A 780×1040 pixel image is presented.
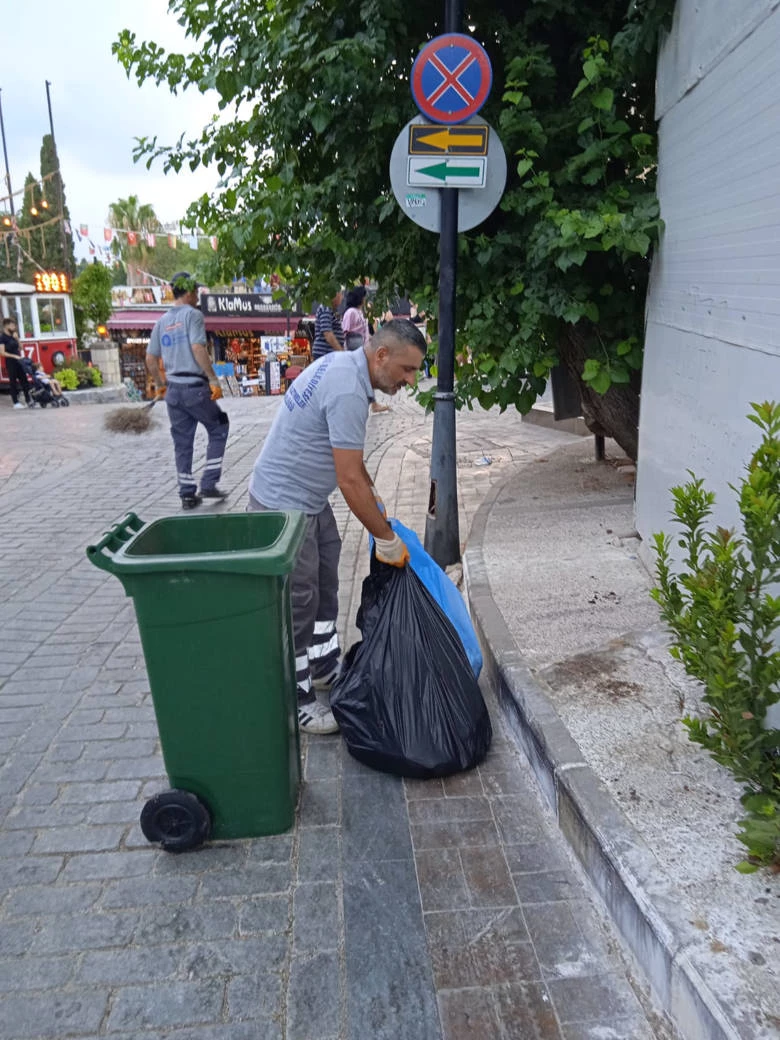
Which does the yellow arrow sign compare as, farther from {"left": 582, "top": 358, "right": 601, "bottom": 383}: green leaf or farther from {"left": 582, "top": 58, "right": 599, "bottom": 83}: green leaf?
{"left": 582, "top": 358, "right": 601, "bottom": 383}: green leaf

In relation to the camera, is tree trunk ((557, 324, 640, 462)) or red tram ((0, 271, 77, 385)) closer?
tree trunk ((557, 324, 640, 462))

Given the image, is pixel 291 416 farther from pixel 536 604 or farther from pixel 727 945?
pixel 727 945

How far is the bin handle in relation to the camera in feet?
8.41

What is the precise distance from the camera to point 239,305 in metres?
30.7

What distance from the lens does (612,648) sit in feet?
12.1

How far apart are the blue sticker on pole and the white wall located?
3.24ft

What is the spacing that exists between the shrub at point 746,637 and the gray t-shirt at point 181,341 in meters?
5.49

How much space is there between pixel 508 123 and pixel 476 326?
3.95ft

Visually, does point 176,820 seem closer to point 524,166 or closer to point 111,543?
point 111,543

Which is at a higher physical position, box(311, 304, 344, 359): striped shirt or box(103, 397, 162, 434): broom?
box(311, 304, 344, 359): striped shirt

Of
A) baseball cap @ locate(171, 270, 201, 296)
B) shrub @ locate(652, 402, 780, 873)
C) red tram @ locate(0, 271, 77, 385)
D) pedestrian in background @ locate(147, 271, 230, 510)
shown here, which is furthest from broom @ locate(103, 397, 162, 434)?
shrub @ locate(652, 402, 780, 873)

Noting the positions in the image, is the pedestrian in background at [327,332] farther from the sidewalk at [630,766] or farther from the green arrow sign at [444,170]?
the sidewalk at [630,766]

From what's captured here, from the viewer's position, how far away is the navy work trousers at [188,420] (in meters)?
7.18

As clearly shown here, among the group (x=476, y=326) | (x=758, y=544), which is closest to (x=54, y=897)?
(x=758, y=544)
